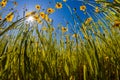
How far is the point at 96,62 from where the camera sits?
1.49 metres

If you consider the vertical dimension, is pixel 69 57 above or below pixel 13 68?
below

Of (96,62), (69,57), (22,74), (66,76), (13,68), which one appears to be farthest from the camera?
(69,57)

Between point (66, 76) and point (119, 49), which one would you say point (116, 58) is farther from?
point (66, 76)

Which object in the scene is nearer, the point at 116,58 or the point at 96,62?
the point at 96,62

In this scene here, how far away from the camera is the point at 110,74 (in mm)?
1963

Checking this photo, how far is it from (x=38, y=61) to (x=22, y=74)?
0.77 ft

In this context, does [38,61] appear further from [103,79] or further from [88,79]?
[103,79]

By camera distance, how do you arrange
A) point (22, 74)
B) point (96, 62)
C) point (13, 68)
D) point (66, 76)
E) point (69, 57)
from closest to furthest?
point (96, 62)
point (22, 74)
point (13, 68)
point (66, 76)
point (69, 57)

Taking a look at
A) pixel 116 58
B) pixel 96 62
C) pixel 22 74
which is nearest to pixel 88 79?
pixel 116 58

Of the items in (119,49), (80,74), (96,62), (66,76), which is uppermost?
(96,62)

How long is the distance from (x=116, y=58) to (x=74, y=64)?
1.30ft

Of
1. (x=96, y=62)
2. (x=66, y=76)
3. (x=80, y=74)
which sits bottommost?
(x=80, y=74)

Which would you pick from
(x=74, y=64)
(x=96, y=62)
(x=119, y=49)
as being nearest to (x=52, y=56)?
(x=74, y=64)

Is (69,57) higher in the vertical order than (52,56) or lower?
lower
